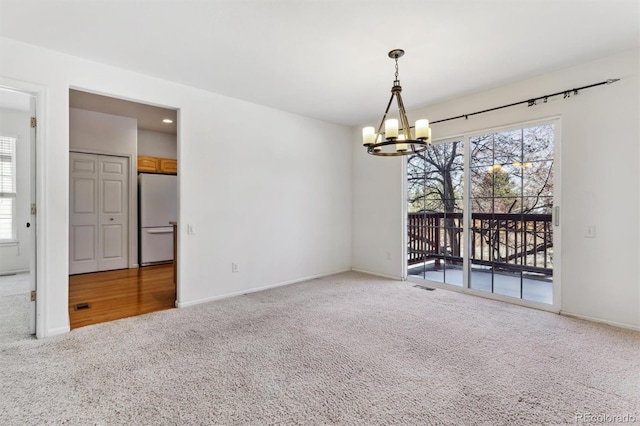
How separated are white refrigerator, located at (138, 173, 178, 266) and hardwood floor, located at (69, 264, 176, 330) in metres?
0.45

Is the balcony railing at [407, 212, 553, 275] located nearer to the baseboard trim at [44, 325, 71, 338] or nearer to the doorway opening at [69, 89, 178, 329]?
the doorway opening at [69, 89, 178, 329]

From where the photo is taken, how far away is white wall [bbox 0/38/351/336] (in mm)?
2863

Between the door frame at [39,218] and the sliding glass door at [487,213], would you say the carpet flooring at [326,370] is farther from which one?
the sliding glass door at [487,213]

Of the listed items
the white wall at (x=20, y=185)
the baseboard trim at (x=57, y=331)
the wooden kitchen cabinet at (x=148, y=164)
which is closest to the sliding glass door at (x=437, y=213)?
the baseboard trim at (x=57, y=331)

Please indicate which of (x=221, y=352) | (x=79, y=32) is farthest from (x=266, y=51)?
(x=221, y=352)

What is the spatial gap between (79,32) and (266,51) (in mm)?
1546

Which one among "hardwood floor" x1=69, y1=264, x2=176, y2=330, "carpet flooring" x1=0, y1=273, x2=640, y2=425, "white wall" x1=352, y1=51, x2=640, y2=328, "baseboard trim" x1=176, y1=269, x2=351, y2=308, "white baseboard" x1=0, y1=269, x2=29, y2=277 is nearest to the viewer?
"carpet flooring" x1=0, y1=273, x2=640, y2=425

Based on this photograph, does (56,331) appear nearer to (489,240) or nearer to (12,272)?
(12,272)

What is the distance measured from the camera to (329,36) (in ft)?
8.64

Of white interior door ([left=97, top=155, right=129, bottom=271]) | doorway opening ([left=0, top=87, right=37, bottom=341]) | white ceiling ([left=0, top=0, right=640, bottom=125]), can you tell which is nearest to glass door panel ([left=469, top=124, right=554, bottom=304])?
white ceiling ([left=0, top=0, right=640, bottom=125])

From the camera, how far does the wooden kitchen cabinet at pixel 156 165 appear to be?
606 cm

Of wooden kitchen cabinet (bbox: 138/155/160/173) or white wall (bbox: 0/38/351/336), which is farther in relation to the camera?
wooden kitchen cabinet (bbox: 138/155/160/173)

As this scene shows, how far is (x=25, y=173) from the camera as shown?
17.8 ft

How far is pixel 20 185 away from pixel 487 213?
24.9 feet
